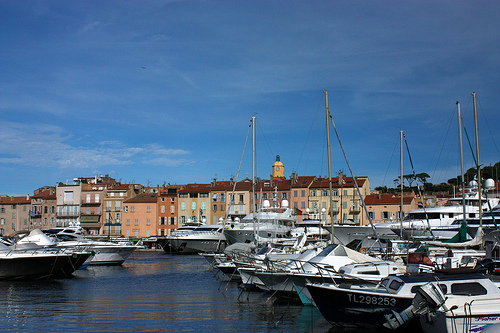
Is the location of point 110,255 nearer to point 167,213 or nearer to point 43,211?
point 167,213

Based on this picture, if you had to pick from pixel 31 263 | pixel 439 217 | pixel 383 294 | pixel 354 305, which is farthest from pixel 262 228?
pixel 383 294

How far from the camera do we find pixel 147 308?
78.5ft

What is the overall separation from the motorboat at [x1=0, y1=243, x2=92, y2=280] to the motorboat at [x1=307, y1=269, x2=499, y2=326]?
68.1 feet

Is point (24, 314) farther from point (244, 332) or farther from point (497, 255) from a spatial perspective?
point (497, 255)

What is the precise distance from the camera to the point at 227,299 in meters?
26.8

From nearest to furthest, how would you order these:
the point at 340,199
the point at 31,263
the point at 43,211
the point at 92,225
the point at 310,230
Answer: the point at 31,263
the point at 310,230
the point at 340,199
the point at 92,225
the point at 43,211

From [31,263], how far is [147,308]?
1287 cm

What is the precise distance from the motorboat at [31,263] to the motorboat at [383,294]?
2077 cm

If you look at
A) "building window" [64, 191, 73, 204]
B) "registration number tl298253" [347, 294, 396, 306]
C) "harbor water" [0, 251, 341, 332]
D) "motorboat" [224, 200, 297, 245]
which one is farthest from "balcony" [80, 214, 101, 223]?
"registration number tl298253" [347, 294, 396, 306]

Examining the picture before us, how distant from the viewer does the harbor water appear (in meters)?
19.8

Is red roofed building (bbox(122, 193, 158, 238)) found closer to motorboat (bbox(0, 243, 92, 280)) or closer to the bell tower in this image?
the bell tower

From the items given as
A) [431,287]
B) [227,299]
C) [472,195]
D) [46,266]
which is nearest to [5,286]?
[46,266]

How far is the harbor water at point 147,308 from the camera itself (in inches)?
781

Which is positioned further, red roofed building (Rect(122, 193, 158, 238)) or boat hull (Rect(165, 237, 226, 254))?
red roofed building (Rect(122, 193, 158, 238))
